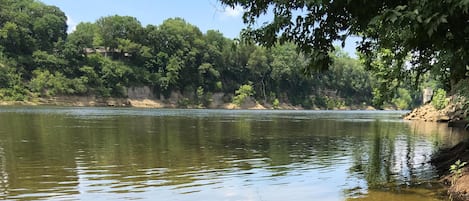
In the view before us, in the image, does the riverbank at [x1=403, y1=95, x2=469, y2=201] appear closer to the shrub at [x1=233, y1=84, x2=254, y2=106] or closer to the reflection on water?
the reflection on water

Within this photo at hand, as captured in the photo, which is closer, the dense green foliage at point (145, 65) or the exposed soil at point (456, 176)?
the exposed soil at point (456, 176)

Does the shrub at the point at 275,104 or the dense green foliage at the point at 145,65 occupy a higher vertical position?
the dense green foliage at the point at 145,65

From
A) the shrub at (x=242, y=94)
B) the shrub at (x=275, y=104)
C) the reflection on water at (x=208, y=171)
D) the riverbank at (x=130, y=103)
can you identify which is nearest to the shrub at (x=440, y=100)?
the reflection on water at (x=208, y=171)

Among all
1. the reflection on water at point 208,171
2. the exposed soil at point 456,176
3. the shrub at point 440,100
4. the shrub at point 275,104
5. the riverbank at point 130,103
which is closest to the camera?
the exposed soil at point 456,176

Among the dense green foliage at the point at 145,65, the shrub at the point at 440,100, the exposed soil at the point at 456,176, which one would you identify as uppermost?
the dense green foliage at the point at 145,65

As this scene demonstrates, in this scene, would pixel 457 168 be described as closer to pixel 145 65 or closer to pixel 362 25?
pixel 362 25

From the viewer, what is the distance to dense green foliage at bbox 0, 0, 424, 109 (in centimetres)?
10562

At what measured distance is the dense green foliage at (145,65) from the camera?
106 m

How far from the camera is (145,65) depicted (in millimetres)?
128750

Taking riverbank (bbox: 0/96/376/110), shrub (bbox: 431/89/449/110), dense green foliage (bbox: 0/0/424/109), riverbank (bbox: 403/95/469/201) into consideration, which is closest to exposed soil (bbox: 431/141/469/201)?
riverbank (bbox: 403/95/469/201)

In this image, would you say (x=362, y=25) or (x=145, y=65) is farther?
(x=145, y=65)

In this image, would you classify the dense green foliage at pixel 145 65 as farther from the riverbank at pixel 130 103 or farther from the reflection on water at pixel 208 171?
the reflection on water at pixel 208 171

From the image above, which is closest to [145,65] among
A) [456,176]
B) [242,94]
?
[242,94]

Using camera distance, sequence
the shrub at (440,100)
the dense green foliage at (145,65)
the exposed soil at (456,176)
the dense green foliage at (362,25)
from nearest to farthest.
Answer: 1. the dense green foliage at (362,25)
2. the exposed soil at (456,176)
3. the shrub at (440,100)
4. the dense green foliage at (145,65)
